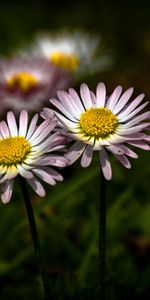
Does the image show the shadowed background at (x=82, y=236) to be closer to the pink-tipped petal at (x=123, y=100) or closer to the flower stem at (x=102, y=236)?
the flower stem at (x=102, y=236)

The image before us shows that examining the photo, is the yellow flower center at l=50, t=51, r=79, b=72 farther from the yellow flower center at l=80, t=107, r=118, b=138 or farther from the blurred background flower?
the yellow flower center at l=80, t=107, r=118, b=138

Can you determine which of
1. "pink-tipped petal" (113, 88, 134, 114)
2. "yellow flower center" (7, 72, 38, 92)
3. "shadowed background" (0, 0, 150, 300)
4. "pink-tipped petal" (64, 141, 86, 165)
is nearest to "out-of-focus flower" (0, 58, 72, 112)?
"yellow flower center" (7, 72, 38, 92)

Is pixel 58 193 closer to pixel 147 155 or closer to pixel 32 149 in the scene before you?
pixel 147 155

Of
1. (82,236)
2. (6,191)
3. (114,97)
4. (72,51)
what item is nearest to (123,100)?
(114,97)

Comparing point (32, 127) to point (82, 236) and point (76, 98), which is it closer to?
point (76, 98)

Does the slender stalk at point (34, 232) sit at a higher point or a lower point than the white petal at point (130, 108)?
lower

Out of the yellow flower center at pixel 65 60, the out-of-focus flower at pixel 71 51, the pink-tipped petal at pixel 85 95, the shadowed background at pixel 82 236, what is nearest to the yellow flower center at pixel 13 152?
the pink-tipped petal at pixel 85 95
